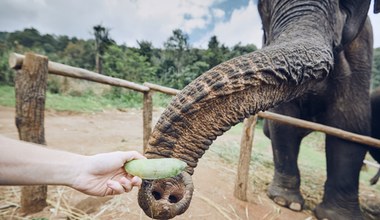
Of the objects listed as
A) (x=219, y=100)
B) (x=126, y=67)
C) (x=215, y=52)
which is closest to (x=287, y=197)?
(x=219, y=100)

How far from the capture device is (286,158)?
339cm

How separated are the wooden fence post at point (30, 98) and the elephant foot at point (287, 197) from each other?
2.51m

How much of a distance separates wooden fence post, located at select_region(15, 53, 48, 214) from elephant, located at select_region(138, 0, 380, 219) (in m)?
1.41

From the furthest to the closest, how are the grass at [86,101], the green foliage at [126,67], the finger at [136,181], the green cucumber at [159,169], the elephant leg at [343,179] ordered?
the green foliage at [126,67] → the grass at [86,101] → the elephant leg at [343,179] → the finger at [136,181] → the green cucumber at [159,169]

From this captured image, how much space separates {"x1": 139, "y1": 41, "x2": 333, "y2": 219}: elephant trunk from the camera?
1.09 meters

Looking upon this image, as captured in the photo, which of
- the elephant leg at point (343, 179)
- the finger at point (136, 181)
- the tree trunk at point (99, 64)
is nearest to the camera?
the finger at point (136, 181)

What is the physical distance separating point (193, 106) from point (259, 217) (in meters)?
1.97

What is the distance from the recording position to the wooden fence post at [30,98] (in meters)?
2.13

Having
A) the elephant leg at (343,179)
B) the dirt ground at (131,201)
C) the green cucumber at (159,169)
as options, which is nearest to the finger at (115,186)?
the green cucumber at (159,169)

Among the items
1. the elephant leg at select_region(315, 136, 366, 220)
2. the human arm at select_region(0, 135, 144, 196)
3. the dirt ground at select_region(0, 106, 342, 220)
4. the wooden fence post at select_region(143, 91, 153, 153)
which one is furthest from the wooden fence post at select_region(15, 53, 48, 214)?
the elephant leg at select_region(315, 136, 366, 220)

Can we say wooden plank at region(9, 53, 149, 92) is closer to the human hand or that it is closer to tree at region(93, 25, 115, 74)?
the human hand

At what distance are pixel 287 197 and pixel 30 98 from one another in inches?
109

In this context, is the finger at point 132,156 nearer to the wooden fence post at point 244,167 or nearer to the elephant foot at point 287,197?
the wooden fence post at point 244,167

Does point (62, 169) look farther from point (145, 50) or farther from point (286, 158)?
point (145, 50)
